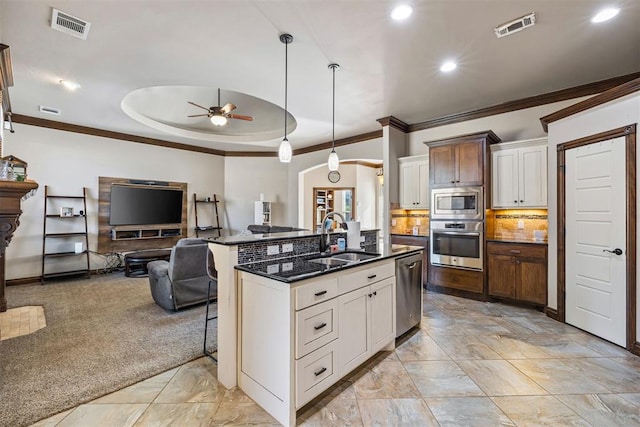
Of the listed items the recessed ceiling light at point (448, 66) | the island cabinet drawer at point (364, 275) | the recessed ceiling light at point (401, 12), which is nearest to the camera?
the island cabinet drawer at point (364, 275)

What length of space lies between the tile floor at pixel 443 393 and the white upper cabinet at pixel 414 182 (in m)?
2.59

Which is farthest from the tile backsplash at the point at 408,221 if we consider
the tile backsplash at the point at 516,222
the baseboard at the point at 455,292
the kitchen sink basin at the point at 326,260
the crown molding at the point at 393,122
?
the kitchen sink basin at the point at 326,260

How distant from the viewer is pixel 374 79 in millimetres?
3666

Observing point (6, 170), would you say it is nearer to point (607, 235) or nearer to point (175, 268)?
point (175, 268)

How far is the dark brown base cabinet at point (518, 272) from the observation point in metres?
3.84

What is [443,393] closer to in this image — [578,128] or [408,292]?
[408,292]

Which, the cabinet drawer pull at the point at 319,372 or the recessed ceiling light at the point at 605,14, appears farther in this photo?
the recessed ceiling light at the point at 605,14

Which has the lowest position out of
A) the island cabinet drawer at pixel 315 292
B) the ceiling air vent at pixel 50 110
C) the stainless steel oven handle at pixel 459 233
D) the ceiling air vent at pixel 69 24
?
the island cabinet drawer at pixel 315 292

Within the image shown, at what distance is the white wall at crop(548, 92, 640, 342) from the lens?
280 centimetres

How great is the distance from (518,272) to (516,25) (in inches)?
119

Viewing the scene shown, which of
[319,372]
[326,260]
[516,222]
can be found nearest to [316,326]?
[319,372]

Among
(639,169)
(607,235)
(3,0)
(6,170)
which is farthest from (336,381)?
(3,0)

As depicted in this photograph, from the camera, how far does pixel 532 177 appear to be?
4.05 m

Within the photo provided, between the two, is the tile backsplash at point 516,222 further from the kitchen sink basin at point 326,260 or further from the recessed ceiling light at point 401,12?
the recessed ceiling light at point 401,12
